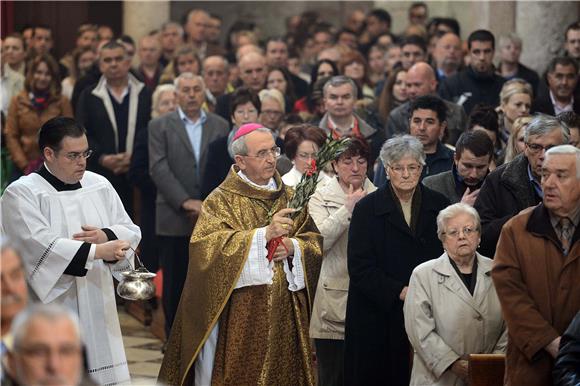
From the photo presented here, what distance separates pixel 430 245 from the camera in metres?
8.47

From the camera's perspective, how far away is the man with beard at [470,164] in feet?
29.1

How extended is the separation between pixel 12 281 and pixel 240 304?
3.13m

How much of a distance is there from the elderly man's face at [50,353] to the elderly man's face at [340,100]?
6.39 m

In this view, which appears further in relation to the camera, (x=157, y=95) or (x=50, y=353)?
(x=157, y=95)

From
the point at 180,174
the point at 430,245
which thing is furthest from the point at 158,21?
the point at 430,245

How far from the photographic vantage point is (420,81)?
11602 millimetres

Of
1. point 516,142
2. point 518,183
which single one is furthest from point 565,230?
point 516,142

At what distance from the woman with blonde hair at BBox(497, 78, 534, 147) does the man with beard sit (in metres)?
1.73

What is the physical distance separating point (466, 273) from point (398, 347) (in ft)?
2.61

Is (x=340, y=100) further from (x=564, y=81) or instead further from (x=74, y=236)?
(x=74, y=236)

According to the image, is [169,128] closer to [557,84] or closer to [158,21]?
[557,84]

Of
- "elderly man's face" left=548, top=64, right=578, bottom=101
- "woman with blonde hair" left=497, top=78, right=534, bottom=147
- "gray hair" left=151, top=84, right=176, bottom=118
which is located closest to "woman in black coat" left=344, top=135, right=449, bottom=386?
"woman with blonde hair" left=497, top=78, right=534, bottom=147

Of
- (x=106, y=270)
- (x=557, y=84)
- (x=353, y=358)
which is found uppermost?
(x=557, y=84)

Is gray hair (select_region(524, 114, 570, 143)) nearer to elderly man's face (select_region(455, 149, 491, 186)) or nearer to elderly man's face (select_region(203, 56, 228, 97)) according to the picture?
elderly man's face (select_region(455, 149, 491, 186))
